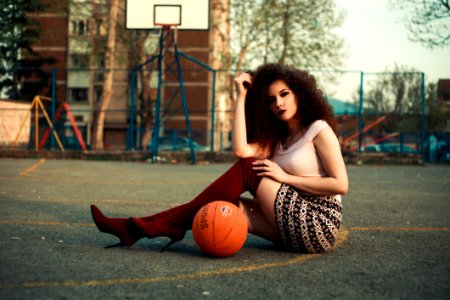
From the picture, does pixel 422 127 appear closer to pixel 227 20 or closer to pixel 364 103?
pixel 364 103

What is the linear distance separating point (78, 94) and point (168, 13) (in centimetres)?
3423

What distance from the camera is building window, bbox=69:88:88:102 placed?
48.7 meters

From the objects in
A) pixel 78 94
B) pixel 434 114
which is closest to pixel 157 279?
pixel 434 114

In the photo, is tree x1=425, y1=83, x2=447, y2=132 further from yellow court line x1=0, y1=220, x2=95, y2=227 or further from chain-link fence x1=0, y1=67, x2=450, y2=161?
yellow court line x1=0, y1=220, x2=95, y2=227

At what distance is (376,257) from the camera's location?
3.95 m

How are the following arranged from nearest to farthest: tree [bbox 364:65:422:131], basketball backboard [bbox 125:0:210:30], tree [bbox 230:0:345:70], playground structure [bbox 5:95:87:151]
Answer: basketball backboard [bbox 125:0:210:30] → tree [bbox 364:65:422:131] → playground structure [bbox 5:95:87:151] → tree [bbox 230:0:345:70]

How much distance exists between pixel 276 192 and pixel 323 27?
24507 millimetres

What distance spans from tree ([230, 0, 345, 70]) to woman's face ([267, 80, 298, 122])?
23.0 m

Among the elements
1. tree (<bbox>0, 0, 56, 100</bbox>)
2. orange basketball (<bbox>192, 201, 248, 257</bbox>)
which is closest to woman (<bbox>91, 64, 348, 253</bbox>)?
orange basketball (<bbox>192, 201, 248, 257</bbox>)

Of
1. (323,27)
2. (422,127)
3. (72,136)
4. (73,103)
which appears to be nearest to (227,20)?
(323,27)

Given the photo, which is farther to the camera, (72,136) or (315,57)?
(315,57)

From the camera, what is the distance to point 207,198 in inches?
153

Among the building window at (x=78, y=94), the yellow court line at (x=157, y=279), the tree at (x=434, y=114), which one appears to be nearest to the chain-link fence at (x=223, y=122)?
the yellow court line at (x=157, y=279)

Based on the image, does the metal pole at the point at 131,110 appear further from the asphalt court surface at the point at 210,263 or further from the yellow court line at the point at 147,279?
the yellow court line at the point at 147,279
